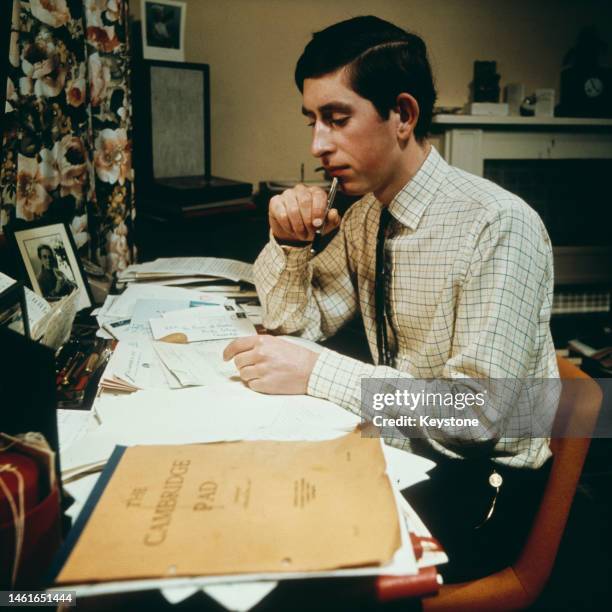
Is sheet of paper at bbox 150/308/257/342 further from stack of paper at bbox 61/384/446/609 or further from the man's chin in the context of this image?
the man's chin

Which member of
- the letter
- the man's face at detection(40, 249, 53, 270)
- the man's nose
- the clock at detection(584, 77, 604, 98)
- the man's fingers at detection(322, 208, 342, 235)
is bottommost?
the letter

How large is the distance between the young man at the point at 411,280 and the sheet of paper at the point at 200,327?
0.08 meters

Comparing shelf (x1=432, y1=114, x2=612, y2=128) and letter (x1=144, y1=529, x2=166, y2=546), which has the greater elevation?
shelf (x1=432, y1=114, x2=612, y2=128)

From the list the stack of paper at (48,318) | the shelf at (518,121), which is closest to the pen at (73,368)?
the stack of paper at (48,318)

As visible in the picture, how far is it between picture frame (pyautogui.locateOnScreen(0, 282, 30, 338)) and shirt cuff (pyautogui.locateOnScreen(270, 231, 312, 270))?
55 centimetres

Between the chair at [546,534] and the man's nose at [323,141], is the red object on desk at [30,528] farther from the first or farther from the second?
the man's nose at [323,141]

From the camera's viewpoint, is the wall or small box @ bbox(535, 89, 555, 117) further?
small box @ bbox(535, 89, 555, 117)

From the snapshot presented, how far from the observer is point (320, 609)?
1.66 feet

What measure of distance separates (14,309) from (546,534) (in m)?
0.89

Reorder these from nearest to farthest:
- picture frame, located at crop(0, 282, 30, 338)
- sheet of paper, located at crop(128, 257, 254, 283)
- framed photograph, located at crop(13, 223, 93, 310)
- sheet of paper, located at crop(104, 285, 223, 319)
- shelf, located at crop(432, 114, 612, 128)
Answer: picture frame, located at crop(0, 282, 30, 338) < framed photograph, located at crop(13, 223, 93, 310) < sheet of paper, located at crop(104, 285, 223, 319) < sheet of paper, located at crop(128, 257, 254, 283) < shelf, located at crop(432, 114, 612, 128)

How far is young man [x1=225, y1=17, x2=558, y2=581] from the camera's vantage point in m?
0.92

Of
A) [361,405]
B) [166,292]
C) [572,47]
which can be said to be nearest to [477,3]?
[572,47]

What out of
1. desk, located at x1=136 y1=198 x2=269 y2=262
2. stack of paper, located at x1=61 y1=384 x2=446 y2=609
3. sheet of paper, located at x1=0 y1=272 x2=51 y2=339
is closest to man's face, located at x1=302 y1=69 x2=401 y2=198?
stack of paper, located at x1=61 y1=384 x2=446 y2=609

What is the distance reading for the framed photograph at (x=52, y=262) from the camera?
121 cm
